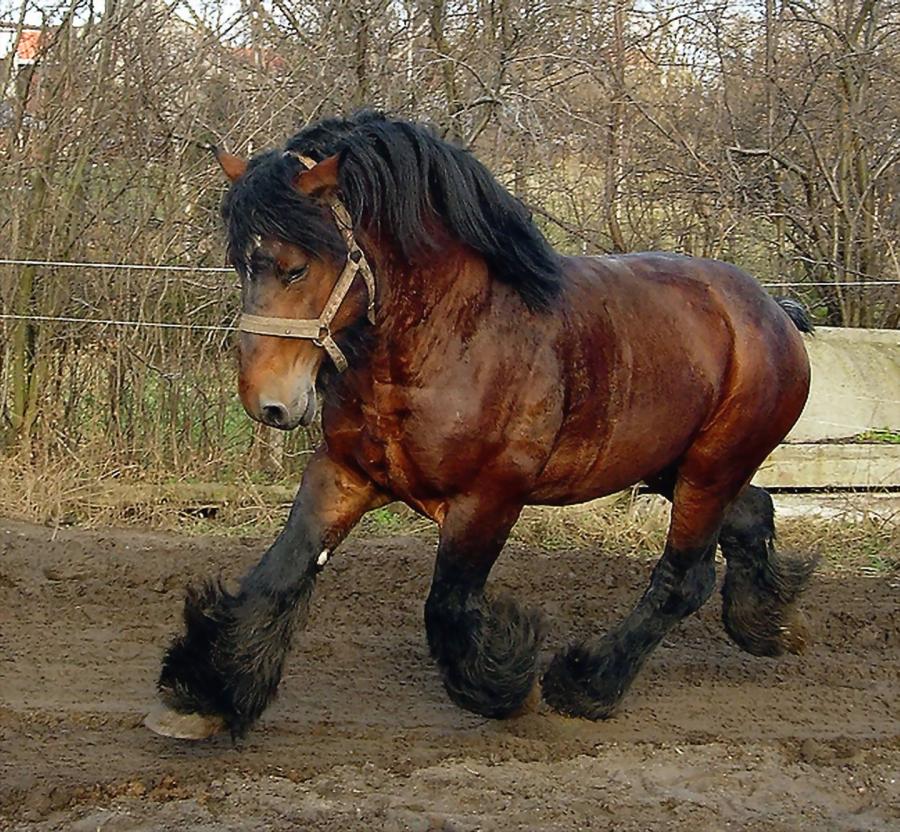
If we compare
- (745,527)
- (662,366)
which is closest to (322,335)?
(662,366)

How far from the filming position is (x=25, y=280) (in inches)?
338

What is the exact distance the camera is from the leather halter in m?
3.65

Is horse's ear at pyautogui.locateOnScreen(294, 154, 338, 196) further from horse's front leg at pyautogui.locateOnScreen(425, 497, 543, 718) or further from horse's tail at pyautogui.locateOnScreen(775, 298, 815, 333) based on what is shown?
horse's tail at pyautogui.locateOnScreen(775, 298, 815, 333)

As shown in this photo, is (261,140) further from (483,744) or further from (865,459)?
(483,744)

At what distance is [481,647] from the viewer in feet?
13.9

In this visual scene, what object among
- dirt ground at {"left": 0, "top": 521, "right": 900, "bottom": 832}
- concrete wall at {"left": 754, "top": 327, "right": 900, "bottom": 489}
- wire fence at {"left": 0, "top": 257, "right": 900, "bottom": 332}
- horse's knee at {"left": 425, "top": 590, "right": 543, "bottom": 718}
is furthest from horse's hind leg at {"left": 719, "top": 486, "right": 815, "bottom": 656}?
wire fence at {"left": 0, "top": 257, "right": 900, "bottom": 332}

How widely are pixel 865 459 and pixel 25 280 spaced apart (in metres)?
5.80

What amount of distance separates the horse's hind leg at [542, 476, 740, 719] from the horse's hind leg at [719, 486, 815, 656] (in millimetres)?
459

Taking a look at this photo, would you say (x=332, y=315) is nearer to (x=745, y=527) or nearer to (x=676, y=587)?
(x=676, y=587)

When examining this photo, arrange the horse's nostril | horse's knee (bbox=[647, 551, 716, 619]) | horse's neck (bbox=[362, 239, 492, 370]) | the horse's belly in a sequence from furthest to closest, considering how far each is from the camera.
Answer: horse's knee (bbox=[647, 551, 716, 619]) < the horse's belly < horse's neck (bbox=[362, 239, 492, 370]) < the horse's nostril

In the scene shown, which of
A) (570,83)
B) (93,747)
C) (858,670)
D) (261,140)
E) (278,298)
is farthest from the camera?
(570,83)

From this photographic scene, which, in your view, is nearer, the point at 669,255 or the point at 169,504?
the point at 669,255

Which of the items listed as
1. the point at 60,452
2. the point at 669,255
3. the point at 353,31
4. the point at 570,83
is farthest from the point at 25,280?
the point at 669,255

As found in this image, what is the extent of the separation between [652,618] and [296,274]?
7.15 ft
